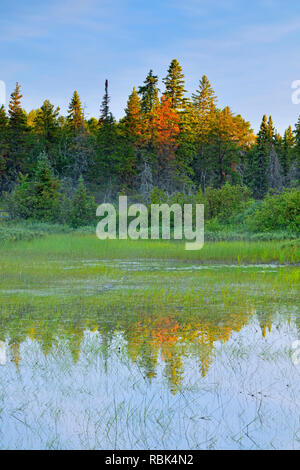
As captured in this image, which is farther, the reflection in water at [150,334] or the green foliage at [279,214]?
the green foliage at [279,214]

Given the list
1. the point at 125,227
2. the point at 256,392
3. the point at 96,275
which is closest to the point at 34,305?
the point at 96,275

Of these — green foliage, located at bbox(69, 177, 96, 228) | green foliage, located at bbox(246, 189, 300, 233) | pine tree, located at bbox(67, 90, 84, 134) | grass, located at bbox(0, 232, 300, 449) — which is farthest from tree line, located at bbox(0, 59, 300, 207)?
grass, located at bbox(0, 232, 300, 449)

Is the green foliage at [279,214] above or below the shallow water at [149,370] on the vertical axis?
above

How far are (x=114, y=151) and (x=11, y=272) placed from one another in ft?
140

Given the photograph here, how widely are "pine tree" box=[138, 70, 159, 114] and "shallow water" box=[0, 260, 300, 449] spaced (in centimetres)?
4891

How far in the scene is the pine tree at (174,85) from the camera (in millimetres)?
59906

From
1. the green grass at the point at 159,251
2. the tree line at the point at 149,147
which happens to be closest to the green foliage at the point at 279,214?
the green grass at the point at 159,251

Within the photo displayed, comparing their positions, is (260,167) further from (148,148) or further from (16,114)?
(16,114)

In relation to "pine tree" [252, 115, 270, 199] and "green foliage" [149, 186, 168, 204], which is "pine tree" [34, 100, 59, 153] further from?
"green foliage" [149, 186, 168, 204]

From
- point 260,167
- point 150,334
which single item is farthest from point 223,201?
point 260,167

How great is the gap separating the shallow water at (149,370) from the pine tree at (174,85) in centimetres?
4886

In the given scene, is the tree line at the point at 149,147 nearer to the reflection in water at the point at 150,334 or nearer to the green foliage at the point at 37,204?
the green foliage at the point at 37,204

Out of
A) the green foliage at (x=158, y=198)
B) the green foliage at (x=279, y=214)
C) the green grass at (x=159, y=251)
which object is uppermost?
the green foliage at (x=158, y=198)

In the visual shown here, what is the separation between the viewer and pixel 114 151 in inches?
2349
